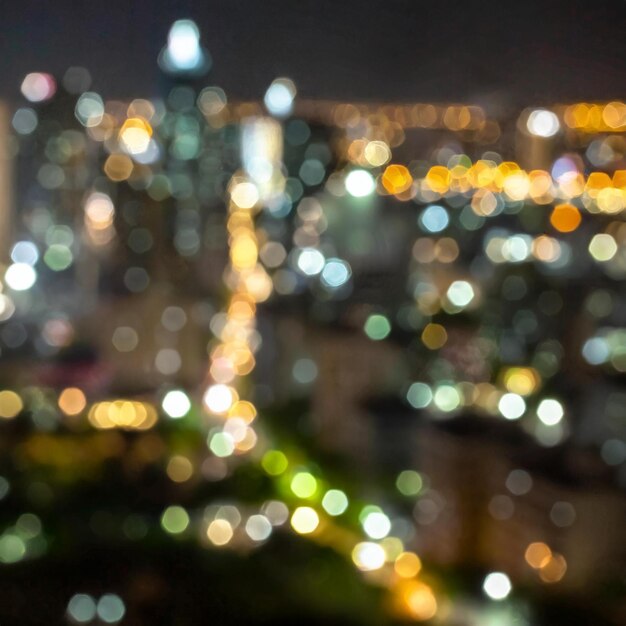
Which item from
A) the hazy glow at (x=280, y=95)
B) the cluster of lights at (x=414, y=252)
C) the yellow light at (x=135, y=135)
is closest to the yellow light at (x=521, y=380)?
the cluster of lights at (x=414, y=252)

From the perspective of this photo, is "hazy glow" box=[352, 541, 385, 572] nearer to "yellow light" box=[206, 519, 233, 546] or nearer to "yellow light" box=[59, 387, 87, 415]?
"yellow light" box=[206, 519, 233, 546]

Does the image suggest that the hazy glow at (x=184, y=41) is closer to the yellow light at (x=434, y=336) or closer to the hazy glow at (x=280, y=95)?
the hazy glow at (x=280, y=95)

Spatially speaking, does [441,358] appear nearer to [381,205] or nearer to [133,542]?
[381,205]

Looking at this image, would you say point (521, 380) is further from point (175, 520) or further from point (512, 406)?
point (175, 520)

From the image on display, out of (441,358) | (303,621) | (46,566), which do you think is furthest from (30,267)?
(303,621)

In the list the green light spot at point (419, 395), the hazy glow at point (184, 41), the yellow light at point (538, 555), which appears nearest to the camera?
the hazy glow at point (184, 41)

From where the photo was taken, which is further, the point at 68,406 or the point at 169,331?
the point at 169,331
